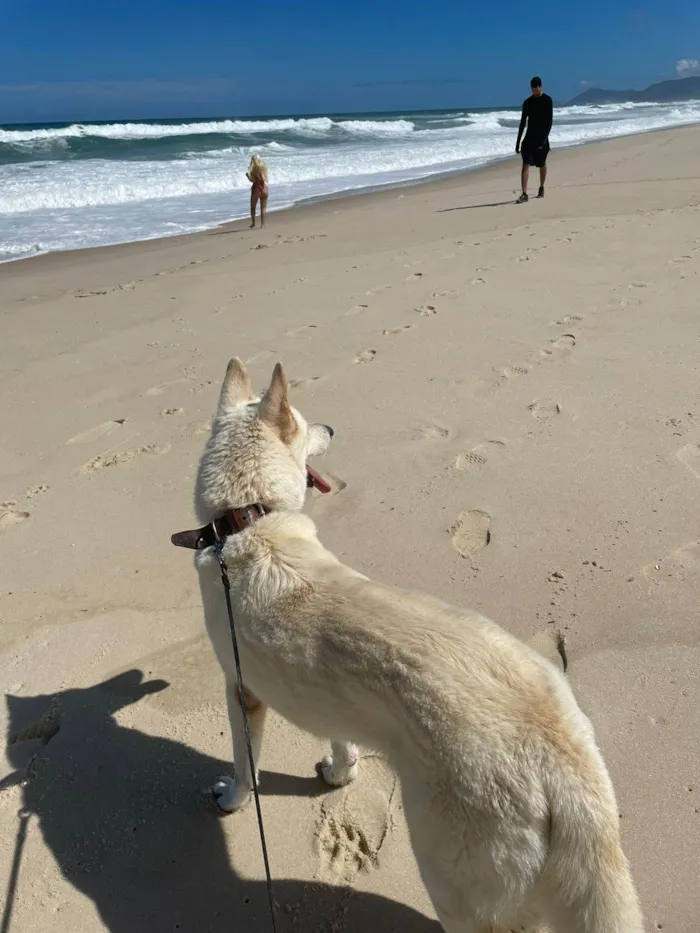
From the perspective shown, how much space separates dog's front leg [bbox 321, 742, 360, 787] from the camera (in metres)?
2.40

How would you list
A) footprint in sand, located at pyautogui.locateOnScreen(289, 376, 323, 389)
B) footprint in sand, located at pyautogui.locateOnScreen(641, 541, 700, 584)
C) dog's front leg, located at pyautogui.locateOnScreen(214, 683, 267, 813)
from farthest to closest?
footprint in sand, located at pyautogui.locateOnScreen(289, 376, 323, 389) < footprint in sand, located at pyautogui.locateOnScreen(641, 541, 700, 584) < dog's front leg, located at pyautogui.locateOnScreen(214, 683, 267, 813)

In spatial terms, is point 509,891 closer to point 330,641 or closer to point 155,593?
point 330,641

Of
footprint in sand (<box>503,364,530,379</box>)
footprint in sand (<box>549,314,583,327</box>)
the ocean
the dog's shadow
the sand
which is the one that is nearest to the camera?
the dog's shadow

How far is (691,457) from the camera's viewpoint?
12.7 feet

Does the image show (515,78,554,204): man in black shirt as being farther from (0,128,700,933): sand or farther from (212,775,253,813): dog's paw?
(212,775,253,813): dog's paw

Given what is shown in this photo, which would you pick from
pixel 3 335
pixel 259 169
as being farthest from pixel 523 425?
pixel 259 169

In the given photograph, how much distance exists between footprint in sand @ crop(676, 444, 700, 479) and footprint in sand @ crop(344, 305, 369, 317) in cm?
366

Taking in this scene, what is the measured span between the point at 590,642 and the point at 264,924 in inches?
67.8

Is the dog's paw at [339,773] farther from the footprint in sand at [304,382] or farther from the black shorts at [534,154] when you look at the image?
the black shorts at [534,154]

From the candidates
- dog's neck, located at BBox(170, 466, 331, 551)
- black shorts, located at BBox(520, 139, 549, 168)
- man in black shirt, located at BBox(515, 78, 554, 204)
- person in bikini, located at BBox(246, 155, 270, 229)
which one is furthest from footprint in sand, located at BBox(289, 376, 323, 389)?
black shorts, located at BBox(520, 139, 549, 168)

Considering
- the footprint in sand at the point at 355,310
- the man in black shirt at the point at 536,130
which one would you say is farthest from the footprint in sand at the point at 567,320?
the man in black shirt at the point at 536,130

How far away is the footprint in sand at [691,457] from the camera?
3.79 m

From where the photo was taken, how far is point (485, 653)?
166cm

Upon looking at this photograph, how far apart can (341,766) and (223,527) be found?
1.03m
